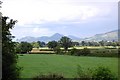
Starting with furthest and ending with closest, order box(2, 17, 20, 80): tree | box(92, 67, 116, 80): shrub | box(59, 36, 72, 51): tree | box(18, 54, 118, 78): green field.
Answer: box(59, 36, 72, 51): tree → box(18, 54, 118, 78): green field → box(92, 67, 116, 80): shrub → box(2, 17, 20, 80): tree

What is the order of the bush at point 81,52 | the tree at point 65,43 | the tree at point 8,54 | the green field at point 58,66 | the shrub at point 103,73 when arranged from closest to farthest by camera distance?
the tree at point 8,54 → the shrub at point 103,73 → the green field at point 58,66 → the bush at point 81,52 → the tree at point 65,43

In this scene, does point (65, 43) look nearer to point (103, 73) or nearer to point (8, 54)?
point (103, 73)

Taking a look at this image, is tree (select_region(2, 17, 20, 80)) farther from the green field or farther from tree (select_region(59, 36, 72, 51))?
tree (select_region(59, 36, 72, 51))

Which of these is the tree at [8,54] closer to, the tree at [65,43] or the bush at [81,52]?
the bush at [81,52]

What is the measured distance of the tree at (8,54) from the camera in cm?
2058

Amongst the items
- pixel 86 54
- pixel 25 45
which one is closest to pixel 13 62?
pixel 86 54

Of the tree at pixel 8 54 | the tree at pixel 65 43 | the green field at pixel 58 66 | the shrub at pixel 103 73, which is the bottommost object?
the green field at pixel 58 66

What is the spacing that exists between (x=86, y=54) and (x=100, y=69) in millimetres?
84466

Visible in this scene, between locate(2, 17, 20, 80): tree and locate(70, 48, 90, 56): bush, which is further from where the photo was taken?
locate(70, 48, 90, 56): bush

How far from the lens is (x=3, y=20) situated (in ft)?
71.4

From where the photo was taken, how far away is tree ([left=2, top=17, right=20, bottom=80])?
20.6 metres

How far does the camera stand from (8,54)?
827 inches

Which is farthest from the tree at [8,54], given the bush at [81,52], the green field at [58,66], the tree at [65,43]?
the tree at [65,43]

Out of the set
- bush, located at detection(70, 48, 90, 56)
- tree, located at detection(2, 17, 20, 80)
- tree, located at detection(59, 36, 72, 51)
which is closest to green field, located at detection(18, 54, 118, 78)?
tree, located at detection(2, 17, 20, 80)
